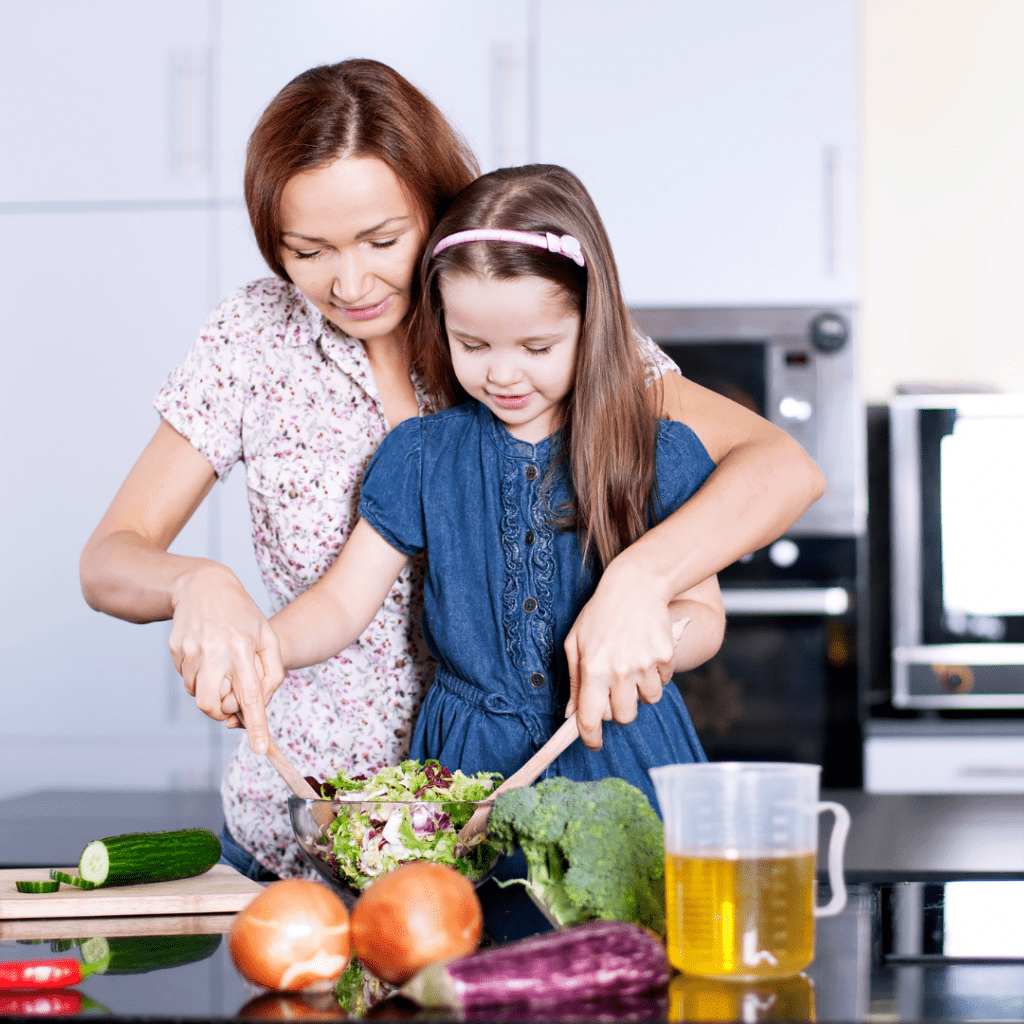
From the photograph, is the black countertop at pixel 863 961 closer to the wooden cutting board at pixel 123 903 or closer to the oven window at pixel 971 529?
the wooden cutting board at pixel 123 903

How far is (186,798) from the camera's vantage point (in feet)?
6.61

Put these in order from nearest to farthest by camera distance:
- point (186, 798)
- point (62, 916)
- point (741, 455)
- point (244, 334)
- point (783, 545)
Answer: point (62, 916) → point (741, 455) → point (244, 334) → point (186, 798) → point (783, 545)

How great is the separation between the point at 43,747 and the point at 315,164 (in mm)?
1808

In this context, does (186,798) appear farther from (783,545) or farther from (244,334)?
(783,545)

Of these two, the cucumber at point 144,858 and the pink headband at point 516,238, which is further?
the pink headband at point 516,238

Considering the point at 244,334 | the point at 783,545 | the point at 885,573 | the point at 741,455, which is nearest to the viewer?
the point at 741,455

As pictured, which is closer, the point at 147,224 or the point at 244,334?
the point at 244,334

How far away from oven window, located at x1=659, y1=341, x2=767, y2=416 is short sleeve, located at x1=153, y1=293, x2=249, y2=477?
124 centimetres

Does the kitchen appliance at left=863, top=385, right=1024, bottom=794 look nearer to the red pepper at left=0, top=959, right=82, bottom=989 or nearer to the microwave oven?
the microwave oven

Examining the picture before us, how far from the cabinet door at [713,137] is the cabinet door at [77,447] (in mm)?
847

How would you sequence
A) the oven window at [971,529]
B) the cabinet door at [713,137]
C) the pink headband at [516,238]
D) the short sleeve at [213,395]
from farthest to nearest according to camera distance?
the cabinet door at [713,137], the oven window at [971,529], the short sleeve at [213,395], the pink headband at [516,238]

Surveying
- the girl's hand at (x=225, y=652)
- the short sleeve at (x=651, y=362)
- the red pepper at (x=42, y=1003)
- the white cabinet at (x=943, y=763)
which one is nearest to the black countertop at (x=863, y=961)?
the red pepper at (x=42, y=1003)

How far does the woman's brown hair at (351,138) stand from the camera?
3.69 feet

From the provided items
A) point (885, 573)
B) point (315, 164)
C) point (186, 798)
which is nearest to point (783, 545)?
point (885, 573)
